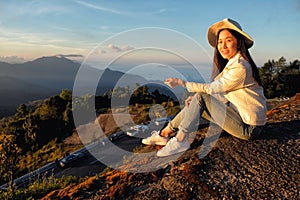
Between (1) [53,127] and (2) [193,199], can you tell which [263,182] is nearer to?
(2) [193,199]

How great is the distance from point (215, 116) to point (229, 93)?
346mm

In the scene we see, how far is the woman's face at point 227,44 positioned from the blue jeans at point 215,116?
559mm

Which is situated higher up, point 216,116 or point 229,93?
point 229,93

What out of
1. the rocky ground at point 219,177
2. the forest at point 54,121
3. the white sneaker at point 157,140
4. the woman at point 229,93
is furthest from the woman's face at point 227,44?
the forest at point 54,121

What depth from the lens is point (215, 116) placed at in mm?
3803

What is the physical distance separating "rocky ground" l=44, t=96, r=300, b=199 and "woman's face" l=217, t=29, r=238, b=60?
1.24 meters

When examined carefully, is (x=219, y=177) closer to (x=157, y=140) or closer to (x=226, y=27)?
(x=157, y=140)

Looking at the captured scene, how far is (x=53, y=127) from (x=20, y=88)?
228ft

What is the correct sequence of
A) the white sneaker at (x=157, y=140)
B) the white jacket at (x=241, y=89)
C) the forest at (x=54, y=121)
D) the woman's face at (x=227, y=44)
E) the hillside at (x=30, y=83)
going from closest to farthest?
the white jacket at (x=241, y=89) → the woman's face at (x=227, y=44) → the white sneaker at (x=157, y=140) → the forest at (x=54, y=121) → the hillside at (x=30, y=83)

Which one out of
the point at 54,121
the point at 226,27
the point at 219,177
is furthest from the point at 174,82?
the point at 54,121

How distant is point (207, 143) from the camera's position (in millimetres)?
4266

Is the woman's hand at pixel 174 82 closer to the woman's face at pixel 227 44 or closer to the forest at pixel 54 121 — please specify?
the woman's face at pixel 227 44

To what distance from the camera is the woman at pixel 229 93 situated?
3.46 m

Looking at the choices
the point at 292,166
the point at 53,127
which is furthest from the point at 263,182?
the point at 53,127
